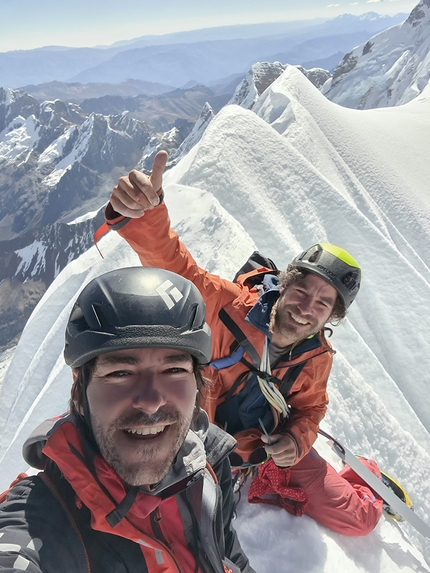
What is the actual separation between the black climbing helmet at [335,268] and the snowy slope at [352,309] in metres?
1.73

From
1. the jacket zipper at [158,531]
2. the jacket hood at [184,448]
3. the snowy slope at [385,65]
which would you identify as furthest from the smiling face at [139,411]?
the snowy slope at [385,65]

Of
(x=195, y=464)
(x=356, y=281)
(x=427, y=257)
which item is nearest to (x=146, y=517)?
(x=195, y=464)

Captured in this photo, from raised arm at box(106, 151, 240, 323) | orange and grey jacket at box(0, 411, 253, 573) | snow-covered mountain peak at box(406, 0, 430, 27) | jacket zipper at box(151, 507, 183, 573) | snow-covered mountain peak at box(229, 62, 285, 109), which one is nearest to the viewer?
orange and grey jacket at box(0, 411, 253, 573)

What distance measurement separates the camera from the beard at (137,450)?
5.02ft

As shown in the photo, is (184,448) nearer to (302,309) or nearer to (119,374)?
(119,374)

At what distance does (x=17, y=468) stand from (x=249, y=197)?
5429 mm

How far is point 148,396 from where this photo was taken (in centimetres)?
156

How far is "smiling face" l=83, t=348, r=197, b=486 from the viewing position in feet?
5.05

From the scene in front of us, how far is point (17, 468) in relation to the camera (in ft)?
15.6

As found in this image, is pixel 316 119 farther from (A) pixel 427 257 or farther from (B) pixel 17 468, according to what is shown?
(B) pixel 17 468

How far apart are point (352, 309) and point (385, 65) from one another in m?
75.1

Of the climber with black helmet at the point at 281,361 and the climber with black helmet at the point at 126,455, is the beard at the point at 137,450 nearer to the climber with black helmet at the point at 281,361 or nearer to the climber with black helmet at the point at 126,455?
the climber with black helmet at the point at 126,455

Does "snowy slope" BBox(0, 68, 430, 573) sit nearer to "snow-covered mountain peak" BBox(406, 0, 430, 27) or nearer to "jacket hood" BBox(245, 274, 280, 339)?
"jacket hood" BBox(245, 274, 280, 339)

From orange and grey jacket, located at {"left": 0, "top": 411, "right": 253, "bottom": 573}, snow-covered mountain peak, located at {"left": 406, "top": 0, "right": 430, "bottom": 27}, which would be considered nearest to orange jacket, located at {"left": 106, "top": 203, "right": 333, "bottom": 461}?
orange and grey jacket, located at {"left": 0, "top": 411, "right": 253, "bottom": 573}
